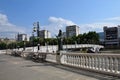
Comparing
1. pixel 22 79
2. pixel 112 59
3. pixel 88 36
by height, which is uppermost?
pixel 88 36

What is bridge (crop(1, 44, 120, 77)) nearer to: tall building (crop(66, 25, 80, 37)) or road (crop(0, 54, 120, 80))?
road (crop(0, 54, 120, 80))

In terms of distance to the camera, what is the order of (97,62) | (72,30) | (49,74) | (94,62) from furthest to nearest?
(72,30), (94,62), (97,62), (49,74)

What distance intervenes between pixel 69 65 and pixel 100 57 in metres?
5.22

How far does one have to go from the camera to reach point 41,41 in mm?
138125

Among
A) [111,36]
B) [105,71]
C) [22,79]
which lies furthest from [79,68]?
[111,36]

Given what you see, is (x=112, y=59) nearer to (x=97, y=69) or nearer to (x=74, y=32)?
(x=97, y=69)

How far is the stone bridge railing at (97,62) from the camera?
Result: 496 inches

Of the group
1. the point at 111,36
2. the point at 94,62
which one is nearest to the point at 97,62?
the point at 94,62

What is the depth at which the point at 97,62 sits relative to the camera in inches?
584

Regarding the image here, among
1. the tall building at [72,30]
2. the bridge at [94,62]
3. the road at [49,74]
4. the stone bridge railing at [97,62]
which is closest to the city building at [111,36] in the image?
the tall building at [72,30]

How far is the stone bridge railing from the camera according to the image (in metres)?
12.6

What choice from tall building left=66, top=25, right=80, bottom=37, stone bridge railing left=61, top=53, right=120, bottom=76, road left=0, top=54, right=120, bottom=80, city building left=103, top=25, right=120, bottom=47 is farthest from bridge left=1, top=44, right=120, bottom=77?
tall building left=66, top=25, right=80, bottom=37

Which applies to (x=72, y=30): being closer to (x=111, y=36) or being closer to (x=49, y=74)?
(x=111, y=36)

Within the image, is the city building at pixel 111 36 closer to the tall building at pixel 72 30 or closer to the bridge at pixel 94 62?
the tall building at pixel 72 30
